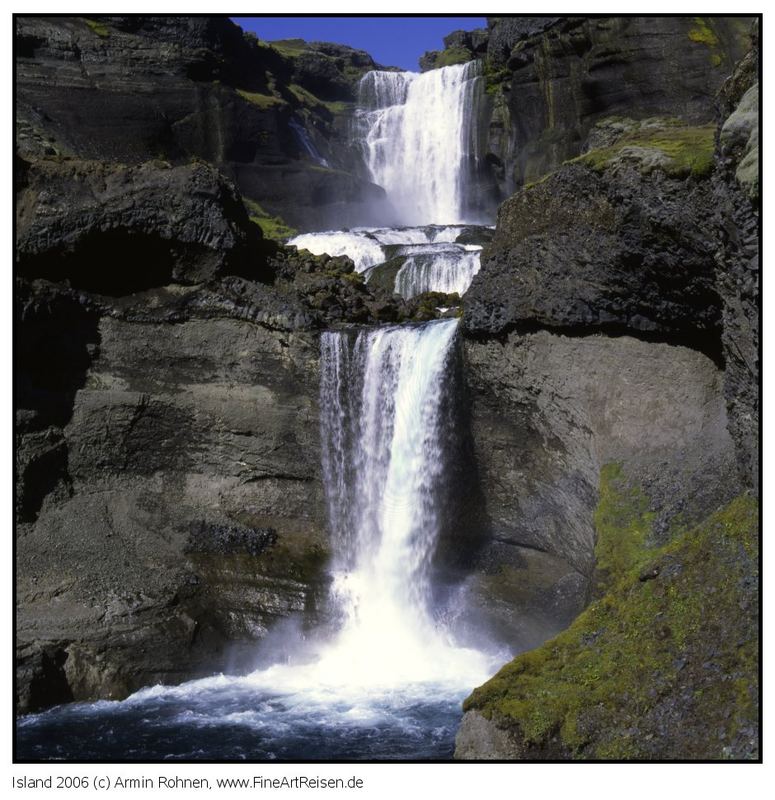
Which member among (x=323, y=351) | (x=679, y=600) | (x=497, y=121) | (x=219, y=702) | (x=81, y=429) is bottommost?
(x=219, y=702)

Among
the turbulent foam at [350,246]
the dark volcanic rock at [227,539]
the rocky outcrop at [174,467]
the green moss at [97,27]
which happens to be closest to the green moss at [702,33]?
the turbulent foam at [350,246]

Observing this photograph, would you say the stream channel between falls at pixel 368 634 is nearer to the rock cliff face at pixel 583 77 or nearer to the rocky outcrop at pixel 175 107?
the rock cliff face at pixel 583 77

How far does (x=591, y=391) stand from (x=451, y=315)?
24.5 ft

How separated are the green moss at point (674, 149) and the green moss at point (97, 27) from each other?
40.3 meters

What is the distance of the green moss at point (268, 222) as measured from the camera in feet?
170

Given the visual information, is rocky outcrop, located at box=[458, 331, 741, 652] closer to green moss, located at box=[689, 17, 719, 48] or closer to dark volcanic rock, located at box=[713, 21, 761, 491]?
dark volcanic rock, located at box=[713, 21, 761, 491]

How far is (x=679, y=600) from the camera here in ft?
54.0

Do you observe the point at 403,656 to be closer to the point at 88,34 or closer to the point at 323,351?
the point at 323,351

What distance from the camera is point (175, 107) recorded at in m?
55.3

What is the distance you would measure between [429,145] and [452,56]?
20552 mm

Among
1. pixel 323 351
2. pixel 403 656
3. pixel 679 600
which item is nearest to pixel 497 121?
pixel 323 351

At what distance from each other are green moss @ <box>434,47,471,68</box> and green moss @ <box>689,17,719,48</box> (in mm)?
28645

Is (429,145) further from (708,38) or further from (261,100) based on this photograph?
(708,38)

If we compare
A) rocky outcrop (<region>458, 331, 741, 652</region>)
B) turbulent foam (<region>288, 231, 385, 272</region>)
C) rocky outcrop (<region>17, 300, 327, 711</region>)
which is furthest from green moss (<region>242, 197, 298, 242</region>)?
rocky outcrop (<region>458, 331, 741, 652</region>)
